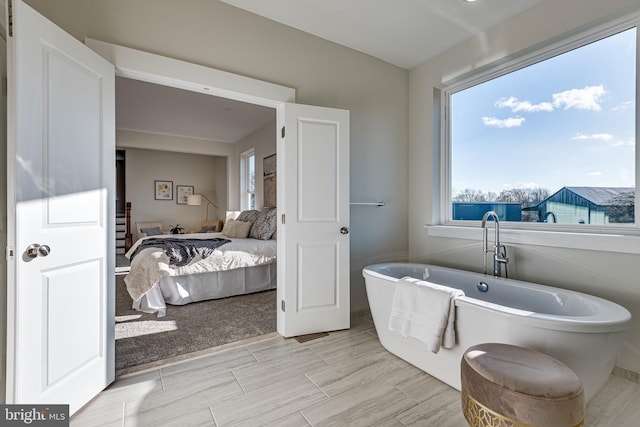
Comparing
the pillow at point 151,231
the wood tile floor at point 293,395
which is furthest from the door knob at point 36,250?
the pillow at point 151,231

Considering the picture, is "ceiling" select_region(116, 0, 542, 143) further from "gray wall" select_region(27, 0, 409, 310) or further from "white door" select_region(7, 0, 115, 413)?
"white door" select_region(7, 0, 115, 413)

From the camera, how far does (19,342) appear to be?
4.34ft

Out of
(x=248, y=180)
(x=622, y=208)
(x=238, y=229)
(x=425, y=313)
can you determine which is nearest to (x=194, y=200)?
(x=248, y=180)

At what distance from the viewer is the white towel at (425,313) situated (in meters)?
1.83

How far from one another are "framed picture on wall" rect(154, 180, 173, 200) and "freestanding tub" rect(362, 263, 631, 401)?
6.82 m

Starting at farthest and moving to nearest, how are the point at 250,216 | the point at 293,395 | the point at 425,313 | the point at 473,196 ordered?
the point at 250,216 < the point at 473,196 < the point at 425,313 < the point at 293,395

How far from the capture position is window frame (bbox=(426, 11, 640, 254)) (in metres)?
2.01

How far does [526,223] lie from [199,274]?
3.41 m

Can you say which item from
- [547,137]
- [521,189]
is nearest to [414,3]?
[547,137]

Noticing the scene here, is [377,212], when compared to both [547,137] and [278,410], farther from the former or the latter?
[278,410]

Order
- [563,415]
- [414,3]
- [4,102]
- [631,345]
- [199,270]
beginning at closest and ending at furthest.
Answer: [563,415] < [4,102] < [631,345] < [414,3] < [199,270]

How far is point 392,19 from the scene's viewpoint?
2561 mm

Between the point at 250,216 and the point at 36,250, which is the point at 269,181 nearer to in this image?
the point at 250,216

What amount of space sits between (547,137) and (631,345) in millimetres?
1552
